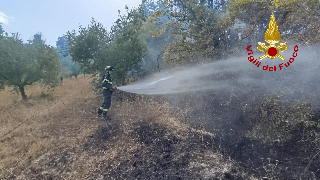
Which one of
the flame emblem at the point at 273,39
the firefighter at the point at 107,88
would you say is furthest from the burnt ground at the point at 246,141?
the firefighter at the point at 107,88

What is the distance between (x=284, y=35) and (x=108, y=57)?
7189 mm

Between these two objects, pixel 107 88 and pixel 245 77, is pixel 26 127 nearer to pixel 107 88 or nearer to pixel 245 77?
pixel 107 88

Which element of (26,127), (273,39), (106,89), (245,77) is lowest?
(26,127)

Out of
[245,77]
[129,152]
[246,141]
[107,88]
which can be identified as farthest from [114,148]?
[245,77]

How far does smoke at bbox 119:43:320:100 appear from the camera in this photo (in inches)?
226

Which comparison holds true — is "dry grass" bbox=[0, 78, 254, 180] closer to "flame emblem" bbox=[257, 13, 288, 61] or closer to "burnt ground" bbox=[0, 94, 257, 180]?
"burnt ground" bbox=[0, 94, 257, 180]

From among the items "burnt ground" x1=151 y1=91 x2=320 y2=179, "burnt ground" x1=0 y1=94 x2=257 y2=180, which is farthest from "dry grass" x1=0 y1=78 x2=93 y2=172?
"burnt ground" x1=151 y1=91 x2=320 y2=179

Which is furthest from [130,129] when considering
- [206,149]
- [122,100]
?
Answer: [122,100]

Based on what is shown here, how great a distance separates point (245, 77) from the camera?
6914 millimetres

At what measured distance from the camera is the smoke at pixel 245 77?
5.74 meters

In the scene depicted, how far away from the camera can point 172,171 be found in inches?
163

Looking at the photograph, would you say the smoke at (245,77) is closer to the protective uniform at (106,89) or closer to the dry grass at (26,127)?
the protective uniform at (106,89)

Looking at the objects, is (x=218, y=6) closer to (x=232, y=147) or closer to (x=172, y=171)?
(x=232, y=147)

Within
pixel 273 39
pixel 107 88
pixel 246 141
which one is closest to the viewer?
pixel 246 141
